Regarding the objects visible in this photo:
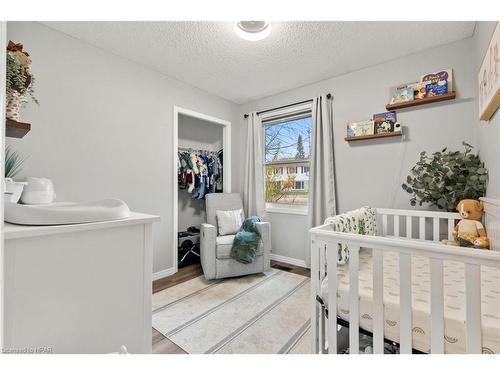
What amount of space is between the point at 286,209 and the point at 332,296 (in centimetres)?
202

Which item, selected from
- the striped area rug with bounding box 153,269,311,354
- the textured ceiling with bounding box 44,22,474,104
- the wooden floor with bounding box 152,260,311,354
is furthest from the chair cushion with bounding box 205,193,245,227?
the textured ceiling with bounding box 44,22,474,104

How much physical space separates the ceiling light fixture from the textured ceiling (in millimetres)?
131

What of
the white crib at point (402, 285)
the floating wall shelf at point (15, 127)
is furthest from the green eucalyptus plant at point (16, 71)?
the white crib at point (402, 285)

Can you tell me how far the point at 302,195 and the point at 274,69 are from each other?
1556 millimetres

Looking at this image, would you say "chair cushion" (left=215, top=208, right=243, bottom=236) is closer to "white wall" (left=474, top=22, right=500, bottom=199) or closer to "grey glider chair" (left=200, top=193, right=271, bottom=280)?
"grey glider chair" (left=200, top=193, right=271, bottom=280)

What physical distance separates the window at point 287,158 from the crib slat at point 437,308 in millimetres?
2158

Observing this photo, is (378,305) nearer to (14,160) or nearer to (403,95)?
(403,95)

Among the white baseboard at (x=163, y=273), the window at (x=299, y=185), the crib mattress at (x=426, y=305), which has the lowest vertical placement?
the white baseboard at (x=163, y=273)

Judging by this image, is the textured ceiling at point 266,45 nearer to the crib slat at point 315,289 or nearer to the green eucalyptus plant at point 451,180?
A: the green eucalyptus plant at point 451,180

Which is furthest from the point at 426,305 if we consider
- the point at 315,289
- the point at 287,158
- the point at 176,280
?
the point at 287,158

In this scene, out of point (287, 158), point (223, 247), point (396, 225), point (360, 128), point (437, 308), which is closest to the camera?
point (437, 308)

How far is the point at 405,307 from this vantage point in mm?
905

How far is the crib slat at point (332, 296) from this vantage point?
111 centimetres

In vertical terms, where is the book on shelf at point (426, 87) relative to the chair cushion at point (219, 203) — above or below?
above
